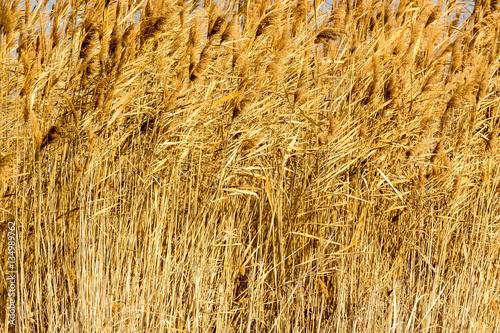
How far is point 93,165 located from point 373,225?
109 cm

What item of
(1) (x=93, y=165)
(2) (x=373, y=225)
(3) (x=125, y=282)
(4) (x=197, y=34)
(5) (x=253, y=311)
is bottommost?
(5) (x=253, y=311)

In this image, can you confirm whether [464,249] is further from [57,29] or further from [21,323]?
[57,29]

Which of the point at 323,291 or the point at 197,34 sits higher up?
the point at 197,34

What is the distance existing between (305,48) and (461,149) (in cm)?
86

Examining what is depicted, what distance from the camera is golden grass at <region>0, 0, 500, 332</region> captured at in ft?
6.11

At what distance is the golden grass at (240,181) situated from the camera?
6.11ft

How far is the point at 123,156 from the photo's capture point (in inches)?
80.0

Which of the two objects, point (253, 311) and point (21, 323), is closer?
point (21, 323)

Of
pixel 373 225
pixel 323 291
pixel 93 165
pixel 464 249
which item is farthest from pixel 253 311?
pixel 464 249

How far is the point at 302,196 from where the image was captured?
214cm

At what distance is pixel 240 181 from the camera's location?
2.38 meters

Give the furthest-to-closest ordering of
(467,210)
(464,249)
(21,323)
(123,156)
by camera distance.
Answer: (467,210) < (464,249) < (123,156) < (21,323)

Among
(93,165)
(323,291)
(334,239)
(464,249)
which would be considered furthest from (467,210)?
(93,165)

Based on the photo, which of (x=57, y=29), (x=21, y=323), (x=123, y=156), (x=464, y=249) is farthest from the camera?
(x=464, y=249)
